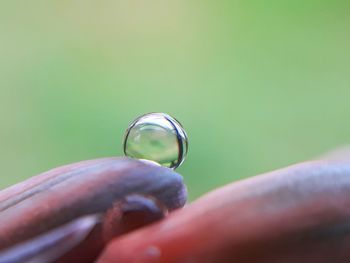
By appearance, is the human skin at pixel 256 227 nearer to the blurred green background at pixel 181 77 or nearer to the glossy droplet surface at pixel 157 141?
the glossy droplet surface at pixel 157 141

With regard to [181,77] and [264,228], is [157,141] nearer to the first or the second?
[264,228]

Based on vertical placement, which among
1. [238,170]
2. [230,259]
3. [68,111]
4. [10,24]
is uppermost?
[10,24]

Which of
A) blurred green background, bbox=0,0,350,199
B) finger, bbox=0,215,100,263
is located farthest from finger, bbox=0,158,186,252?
blurred green background, bbox=0,0,350,199

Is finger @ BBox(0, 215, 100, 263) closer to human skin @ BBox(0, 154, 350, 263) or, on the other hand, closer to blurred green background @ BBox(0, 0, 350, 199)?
human skin @ BBox(0, 154, 350, 263)

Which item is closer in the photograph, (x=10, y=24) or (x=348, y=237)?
(x=348, y=237)

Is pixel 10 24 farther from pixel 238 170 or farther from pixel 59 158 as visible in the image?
pixel 238 170

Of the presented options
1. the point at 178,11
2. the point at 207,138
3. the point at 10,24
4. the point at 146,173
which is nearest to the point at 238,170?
the point at 207,138

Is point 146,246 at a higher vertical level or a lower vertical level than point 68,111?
lower
